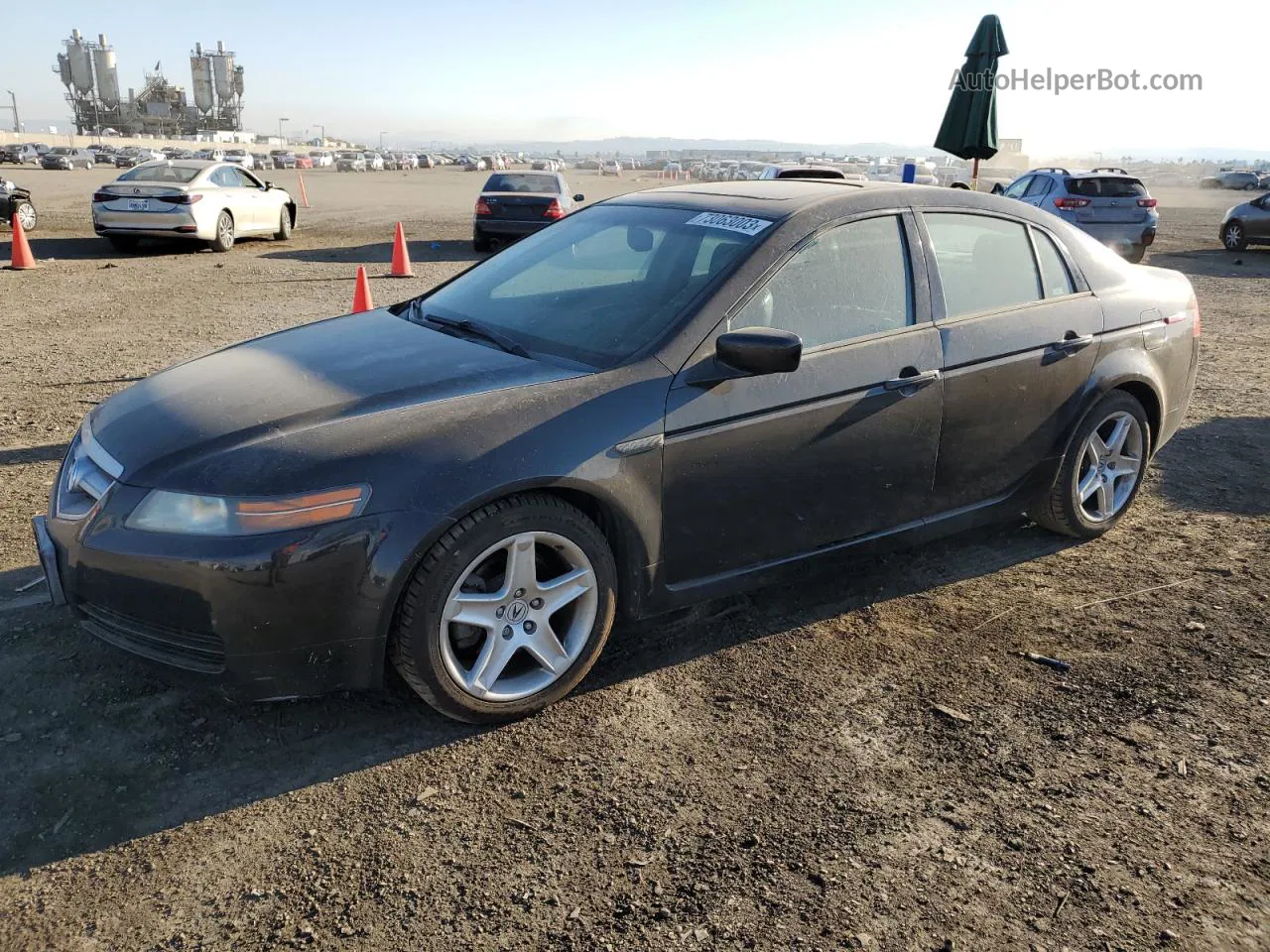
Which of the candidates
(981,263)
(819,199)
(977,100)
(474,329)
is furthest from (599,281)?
(977,100)

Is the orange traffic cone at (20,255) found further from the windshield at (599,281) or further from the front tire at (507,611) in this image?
the front tire at (507,611)

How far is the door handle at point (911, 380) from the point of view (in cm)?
372

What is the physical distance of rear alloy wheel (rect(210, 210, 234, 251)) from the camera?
16031 mm

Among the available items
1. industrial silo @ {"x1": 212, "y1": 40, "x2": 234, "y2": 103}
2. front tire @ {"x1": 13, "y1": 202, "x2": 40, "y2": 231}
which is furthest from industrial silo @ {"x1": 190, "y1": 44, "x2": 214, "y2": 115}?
front tire @ {"x1": 13, "y1": 202, "x2": 40, "y2": 231}

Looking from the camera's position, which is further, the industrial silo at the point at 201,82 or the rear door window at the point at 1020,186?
the industrial silo at the point at 201,82

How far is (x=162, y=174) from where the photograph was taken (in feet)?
51.9

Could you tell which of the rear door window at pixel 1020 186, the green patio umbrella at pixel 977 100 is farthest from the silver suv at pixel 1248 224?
the green patio umbrella at pixel 977 100

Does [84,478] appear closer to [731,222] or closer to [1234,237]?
[731,222]

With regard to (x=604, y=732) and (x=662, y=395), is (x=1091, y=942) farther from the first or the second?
(x=662, y=395)

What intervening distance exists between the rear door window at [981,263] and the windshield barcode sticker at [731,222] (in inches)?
→ 31.1

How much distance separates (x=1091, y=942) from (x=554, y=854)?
132 cm

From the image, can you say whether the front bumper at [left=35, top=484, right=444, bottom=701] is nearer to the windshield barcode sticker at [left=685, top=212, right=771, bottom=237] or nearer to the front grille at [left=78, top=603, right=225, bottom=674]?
the front grille at [left=78, top=603, right=225, bottom=674]

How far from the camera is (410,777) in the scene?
2932mm

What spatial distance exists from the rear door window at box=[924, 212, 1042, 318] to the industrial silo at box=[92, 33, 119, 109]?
174 meters
